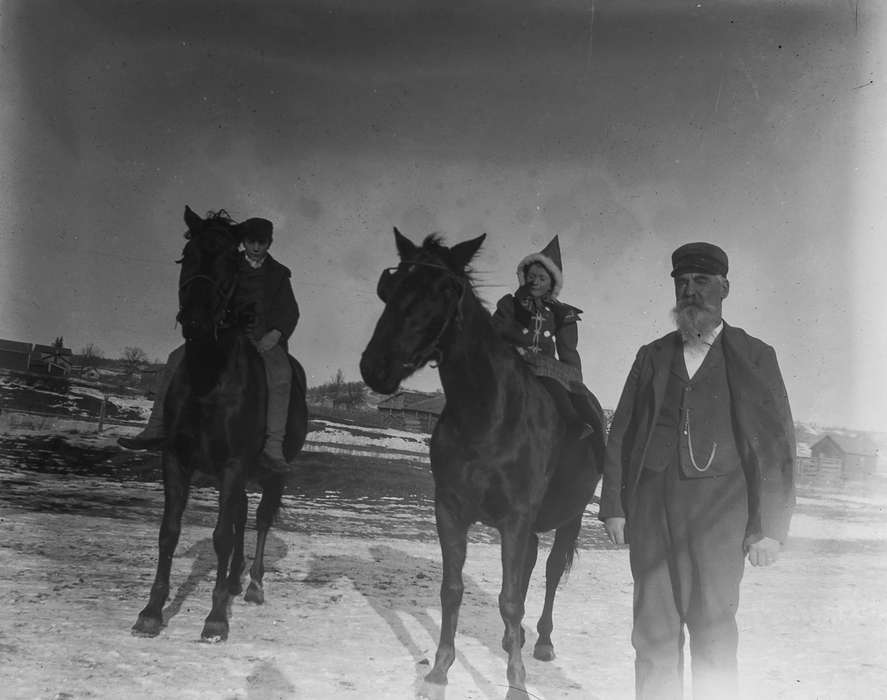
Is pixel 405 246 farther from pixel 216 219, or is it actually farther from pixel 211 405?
pixel 211 405

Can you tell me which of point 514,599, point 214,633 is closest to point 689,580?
point 514,599

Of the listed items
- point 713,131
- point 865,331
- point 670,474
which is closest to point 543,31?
point 713,131

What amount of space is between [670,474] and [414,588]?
3778 mm

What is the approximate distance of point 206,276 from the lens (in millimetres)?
4500

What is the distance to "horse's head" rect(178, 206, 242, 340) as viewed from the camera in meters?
4.43

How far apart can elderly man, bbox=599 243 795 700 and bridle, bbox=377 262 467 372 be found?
1.13m

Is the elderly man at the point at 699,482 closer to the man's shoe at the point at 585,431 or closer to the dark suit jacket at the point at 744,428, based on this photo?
the dark suit jacket at the point at 744,428

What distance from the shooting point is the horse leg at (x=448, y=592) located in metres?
3.80

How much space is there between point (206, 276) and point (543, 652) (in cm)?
365

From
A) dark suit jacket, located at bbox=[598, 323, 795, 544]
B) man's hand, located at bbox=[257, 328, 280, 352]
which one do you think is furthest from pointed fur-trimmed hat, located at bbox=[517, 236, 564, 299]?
man's hand, located at bbox=[257, 328, 280, 352]

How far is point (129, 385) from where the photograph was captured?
8.89m

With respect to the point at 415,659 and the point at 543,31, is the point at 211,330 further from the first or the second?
the point at 543,31

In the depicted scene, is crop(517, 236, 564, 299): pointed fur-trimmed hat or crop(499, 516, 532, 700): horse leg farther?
crop(517, 236, 564, 299): pointed fur-trimmed hat

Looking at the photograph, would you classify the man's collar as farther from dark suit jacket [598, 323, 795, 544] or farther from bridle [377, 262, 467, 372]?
dark suit jacket [598, 323, 795, 544]
